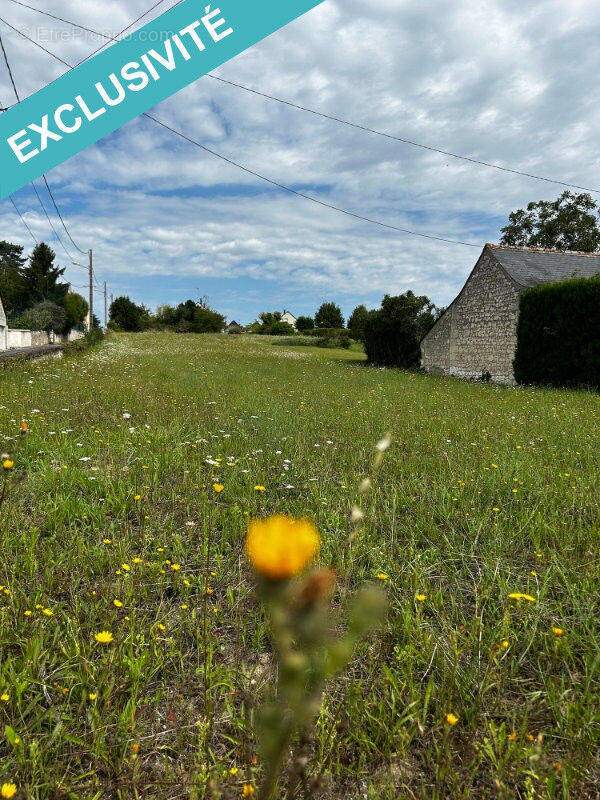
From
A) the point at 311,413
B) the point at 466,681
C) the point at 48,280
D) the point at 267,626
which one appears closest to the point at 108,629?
the point at 267,626

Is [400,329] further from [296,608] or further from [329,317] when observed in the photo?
[329,317]

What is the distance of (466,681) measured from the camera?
1841mm

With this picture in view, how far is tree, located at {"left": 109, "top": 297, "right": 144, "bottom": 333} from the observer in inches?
2943

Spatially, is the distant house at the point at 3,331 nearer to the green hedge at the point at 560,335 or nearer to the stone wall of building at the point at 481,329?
the stone wall of building at the point at 481,329

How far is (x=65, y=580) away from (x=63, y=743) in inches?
36.3

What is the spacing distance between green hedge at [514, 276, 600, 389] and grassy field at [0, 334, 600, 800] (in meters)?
12.1

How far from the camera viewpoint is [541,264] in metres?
20.4

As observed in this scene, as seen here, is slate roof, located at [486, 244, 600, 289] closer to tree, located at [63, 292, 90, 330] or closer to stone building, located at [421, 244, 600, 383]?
stone building, located at [421, 244, 600, 383]

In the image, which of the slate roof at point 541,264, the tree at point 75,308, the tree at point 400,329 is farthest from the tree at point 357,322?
the tree at point 75,308

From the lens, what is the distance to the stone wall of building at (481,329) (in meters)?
19.4

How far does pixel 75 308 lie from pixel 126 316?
2228 cm

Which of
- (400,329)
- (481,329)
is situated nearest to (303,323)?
(400,329)

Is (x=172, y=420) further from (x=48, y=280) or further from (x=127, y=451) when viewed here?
(x=48, y=280)

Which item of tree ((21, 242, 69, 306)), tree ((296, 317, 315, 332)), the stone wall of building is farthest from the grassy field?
tree ((296, 317, 315, 332))
